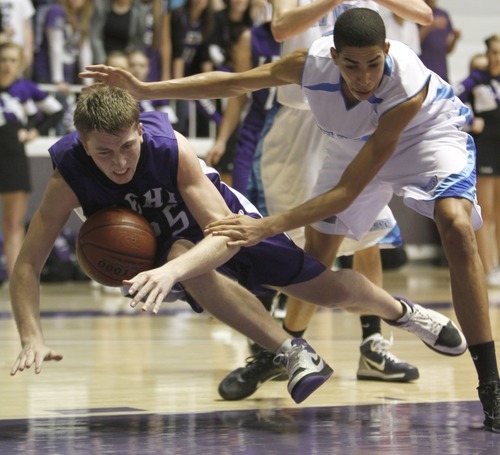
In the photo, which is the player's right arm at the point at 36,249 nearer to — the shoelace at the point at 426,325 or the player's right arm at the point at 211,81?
the player's right arm at the point at 211,81

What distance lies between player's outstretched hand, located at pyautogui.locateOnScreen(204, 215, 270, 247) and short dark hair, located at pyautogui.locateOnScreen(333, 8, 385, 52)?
62cm

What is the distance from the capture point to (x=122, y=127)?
12.7 ft

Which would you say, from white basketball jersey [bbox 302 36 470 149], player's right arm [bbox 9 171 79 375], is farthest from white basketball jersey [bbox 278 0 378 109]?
player's right arm [bbox 9 171 79 375]

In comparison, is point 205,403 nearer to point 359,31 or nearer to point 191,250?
point 191,250

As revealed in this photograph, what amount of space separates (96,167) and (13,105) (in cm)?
484

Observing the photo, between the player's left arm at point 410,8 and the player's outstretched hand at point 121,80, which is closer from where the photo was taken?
the player's outstretched hand at point 121,80

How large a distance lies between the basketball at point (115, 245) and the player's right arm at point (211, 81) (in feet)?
1.82

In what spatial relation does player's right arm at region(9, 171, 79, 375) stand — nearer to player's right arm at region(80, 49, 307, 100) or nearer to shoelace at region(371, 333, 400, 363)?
player's right arm at region(80, 49, 307, 100)

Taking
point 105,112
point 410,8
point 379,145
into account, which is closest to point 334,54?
point 379,145

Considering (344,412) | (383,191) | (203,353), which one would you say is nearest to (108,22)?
(203,353)

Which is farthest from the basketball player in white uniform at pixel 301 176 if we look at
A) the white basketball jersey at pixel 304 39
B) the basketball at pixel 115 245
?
the basketball at pixel 115 245

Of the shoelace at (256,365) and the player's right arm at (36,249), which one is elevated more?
the player's right arm at (36,249)

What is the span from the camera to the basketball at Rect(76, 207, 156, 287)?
4.00 meters

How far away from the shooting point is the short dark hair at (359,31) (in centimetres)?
388
